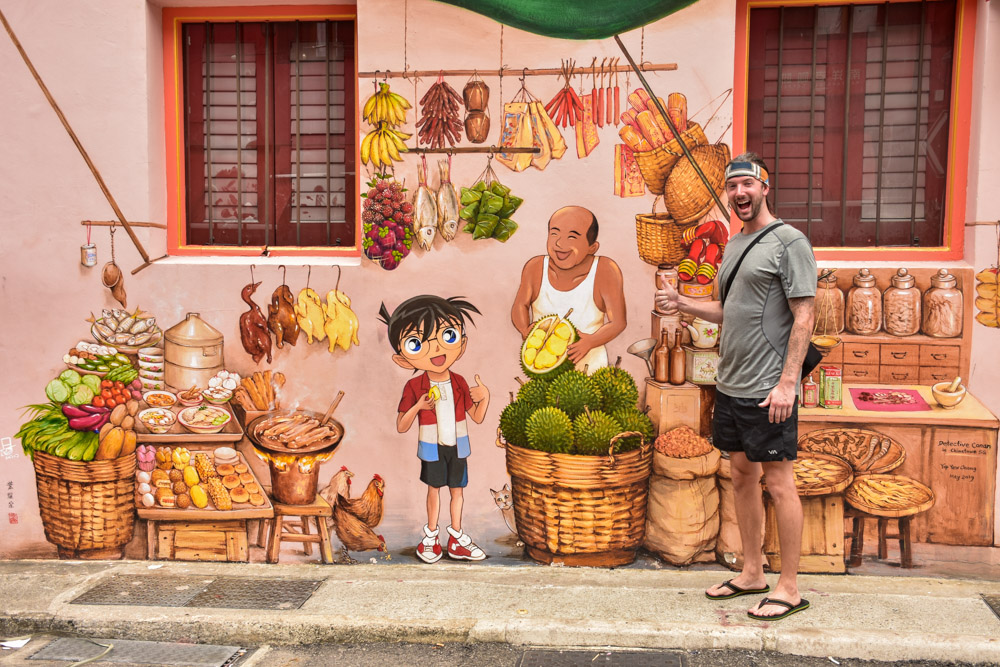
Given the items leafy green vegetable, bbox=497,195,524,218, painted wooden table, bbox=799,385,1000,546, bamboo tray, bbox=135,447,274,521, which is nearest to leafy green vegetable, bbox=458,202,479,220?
leafy green vegetable, bbox=497,195,524,218

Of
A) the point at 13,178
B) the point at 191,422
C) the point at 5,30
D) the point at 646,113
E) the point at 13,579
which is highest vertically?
the point at 5,30

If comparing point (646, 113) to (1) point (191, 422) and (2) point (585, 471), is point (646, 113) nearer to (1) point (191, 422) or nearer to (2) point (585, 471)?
(2) point (585, 471)

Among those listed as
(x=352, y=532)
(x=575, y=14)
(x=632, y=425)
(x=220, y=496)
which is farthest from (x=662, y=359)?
(x=220, y=496)

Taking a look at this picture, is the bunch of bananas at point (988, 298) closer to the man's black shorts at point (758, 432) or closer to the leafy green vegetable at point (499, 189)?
the man's black shorts at point (758, 432)

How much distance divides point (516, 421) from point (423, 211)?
1.43 meters

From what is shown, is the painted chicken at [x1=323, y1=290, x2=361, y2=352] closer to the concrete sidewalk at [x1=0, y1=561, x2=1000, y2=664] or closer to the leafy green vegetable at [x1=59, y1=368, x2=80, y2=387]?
the concrete sidewalk at [x1=0, y1=561, x2=1000, y2=664]

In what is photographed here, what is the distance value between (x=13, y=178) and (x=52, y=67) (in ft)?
2.45

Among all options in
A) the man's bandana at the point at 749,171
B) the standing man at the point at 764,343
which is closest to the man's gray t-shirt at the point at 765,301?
the standing man at the point at 764,343

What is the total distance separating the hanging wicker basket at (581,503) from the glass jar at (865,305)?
1459 mm

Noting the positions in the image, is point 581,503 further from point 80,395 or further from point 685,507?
point 80,395

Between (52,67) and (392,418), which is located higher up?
(52,67)

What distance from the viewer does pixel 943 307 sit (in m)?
4.73

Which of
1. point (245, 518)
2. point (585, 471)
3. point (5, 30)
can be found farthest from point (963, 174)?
point (5, 30)

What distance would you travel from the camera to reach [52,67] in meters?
5.01
